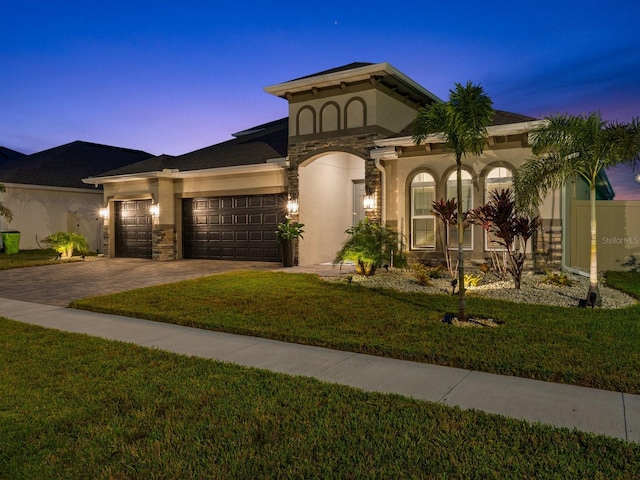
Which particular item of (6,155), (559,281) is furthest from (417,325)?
(6,155)

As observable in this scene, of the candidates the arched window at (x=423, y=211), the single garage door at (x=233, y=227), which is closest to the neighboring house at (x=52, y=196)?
the single garage door at (x=233, y=227)

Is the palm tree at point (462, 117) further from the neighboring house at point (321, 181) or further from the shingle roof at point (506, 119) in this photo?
the neighboring house at point (321, 181)

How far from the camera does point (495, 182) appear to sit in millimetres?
12828

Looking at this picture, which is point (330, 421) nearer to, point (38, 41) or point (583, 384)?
point (583, 384)

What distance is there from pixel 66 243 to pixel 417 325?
58.1ft

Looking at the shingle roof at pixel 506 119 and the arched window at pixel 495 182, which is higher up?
the shingle roof at pixel 506 119

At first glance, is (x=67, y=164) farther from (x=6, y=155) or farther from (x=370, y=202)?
(x=370, y=202)

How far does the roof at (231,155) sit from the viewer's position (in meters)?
18.0

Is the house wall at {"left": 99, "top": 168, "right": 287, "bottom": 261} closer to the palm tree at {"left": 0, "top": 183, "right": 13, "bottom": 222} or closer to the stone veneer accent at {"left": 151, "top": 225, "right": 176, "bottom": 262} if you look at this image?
the stone veneer accent at {"left": 151, "top": 225, "right": 176, "bottom": 262}

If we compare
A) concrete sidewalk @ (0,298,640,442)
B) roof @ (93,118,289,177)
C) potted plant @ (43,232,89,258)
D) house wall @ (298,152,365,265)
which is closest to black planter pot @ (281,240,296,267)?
house wall @ (298,152,365,265)

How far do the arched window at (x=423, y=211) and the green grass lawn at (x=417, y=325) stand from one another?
3785 mm

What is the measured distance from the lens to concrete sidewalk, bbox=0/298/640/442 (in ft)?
12.6

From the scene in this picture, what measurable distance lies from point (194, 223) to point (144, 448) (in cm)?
1707

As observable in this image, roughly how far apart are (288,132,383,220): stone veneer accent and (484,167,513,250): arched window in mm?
3151
